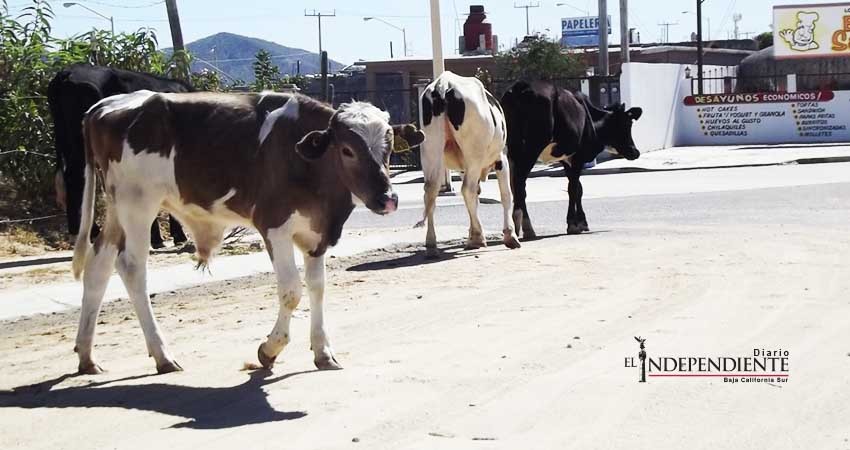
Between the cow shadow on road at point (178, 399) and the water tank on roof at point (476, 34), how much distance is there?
54.4m

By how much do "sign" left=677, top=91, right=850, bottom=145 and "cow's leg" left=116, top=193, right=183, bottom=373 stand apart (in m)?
35.2

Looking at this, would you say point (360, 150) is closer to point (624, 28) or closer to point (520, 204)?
point (520, 204)

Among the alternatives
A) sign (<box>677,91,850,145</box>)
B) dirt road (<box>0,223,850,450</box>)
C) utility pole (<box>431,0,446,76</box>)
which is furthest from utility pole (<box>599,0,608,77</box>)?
dirt road (<box>0,223,850,450</box>)

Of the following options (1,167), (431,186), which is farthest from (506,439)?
(1,167)

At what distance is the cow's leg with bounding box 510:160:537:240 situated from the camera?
55.0ft

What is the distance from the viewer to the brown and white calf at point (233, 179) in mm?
8445

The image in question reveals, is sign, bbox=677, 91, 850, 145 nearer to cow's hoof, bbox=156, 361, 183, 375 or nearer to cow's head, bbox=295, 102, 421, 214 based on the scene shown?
cow's head, bbox=295, 102, 421, 214

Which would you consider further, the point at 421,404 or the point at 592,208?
the point at 592,208

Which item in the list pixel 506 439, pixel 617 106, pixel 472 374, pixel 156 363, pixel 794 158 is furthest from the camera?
pixel 794 158

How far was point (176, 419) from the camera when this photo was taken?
7379 millimetres

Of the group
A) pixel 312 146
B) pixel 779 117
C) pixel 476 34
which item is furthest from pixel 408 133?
pixel 476 34

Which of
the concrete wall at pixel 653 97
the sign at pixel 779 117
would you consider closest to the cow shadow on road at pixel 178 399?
the concrete wall at pixel 653 97

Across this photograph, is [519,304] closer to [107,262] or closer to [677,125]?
[107,262]

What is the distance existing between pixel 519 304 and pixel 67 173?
6.11 m
